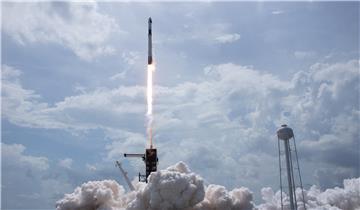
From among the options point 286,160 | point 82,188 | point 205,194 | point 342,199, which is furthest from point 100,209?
point 342,199

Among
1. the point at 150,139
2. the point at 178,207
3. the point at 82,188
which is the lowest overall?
the point at 178,207

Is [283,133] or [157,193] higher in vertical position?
[283,133]

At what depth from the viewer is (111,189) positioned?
→ 284ft

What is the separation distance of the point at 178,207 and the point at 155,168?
17.5 meters

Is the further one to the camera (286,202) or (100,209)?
(286,202)

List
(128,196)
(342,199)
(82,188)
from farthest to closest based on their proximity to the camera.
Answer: (342,199), (128,196), (82,188)

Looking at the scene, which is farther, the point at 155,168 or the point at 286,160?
the point at 155,168

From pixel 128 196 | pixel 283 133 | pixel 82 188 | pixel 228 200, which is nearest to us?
pixel 283 133

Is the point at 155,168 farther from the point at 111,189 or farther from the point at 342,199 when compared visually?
the point at 342,199

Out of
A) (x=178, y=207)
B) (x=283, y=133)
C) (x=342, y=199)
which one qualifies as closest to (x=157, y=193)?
(x=178, y=207)

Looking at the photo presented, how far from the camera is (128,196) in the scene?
3442 inches

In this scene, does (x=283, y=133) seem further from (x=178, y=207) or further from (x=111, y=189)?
(x=111, y=189)

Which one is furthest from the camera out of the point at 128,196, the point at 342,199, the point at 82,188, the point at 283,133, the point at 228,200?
the point at 342,199

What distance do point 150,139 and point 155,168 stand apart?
5994mm
